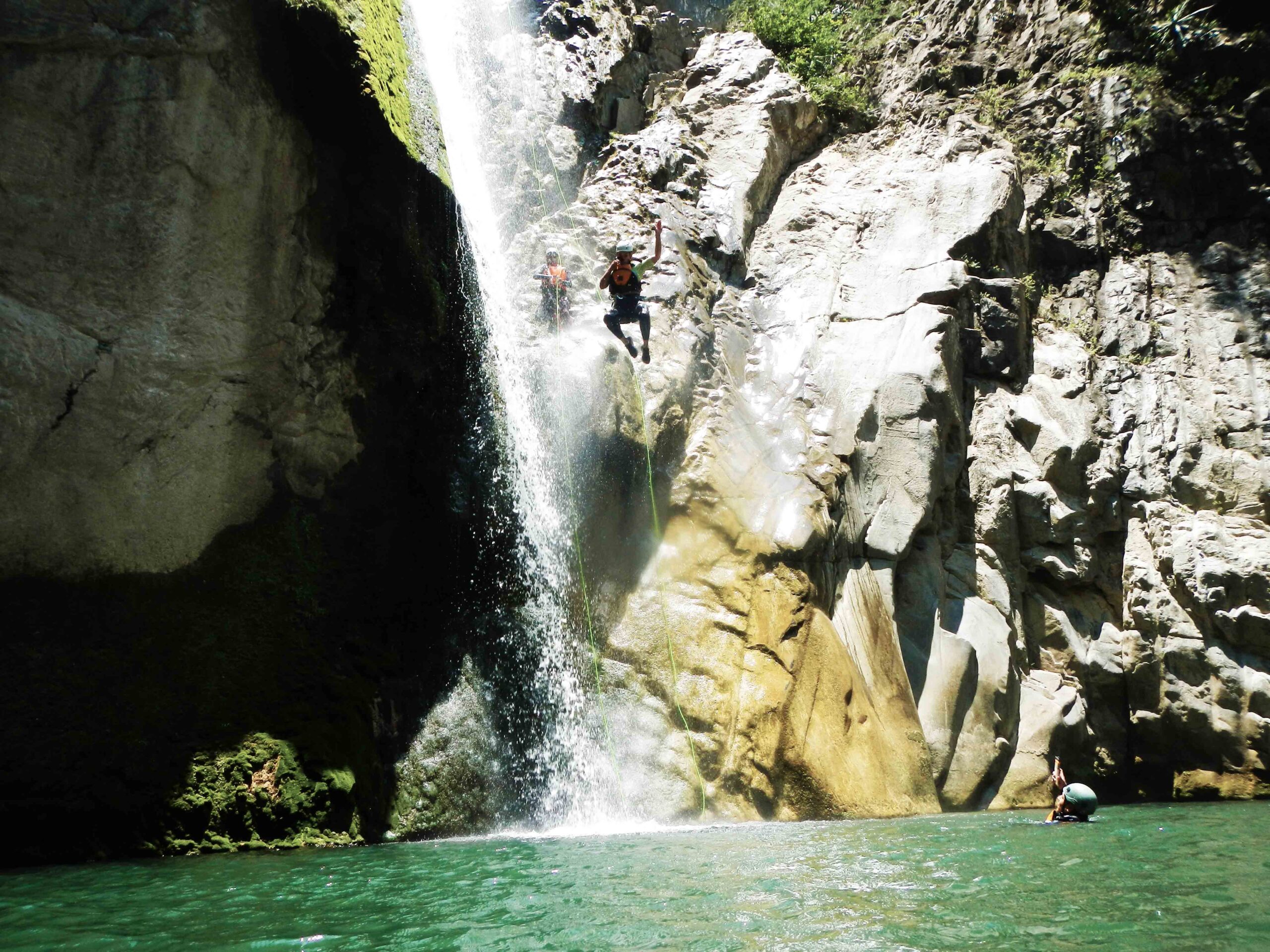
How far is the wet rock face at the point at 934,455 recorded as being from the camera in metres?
11.0

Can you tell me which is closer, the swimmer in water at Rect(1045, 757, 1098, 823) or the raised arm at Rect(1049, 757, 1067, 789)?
the swimmer in water at Rect(1045, 757, 1098, 823)

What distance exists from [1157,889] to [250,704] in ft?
25.9

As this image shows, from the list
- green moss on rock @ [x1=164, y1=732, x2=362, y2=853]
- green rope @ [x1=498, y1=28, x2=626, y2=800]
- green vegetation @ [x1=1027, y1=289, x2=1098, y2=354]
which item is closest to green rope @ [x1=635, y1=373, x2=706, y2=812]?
green rope @ [x1=498, y1=28, x2=626, y2=800]

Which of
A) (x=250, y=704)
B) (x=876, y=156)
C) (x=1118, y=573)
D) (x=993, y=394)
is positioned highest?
(x=876, y=156)

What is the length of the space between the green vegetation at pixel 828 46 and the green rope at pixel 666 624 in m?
9.23

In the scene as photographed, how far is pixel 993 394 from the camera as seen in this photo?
15016 millimetres

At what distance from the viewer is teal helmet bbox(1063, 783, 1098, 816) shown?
9766 millimetres

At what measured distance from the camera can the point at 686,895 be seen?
18.8 feet

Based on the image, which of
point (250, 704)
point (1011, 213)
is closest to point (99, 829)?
point (250, 704)

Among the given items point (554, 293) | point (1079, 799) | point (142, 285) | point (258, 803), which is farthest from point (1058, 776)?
point (142, 285)

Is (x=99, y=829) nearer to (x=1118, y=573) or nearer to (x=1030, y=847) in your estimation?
(x=1030, y=847)

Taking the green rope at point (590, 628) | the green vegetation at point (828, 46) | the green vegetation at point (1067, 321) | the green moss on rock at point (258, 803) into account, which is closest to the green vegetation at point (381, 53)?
the green rope at point (590, 628)

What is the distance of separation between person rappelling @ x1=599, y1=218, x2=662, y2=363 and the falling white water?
101 centimetres

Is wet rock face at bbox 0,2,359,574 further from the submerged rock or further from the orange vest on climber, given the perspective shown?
the orange vest on climber
